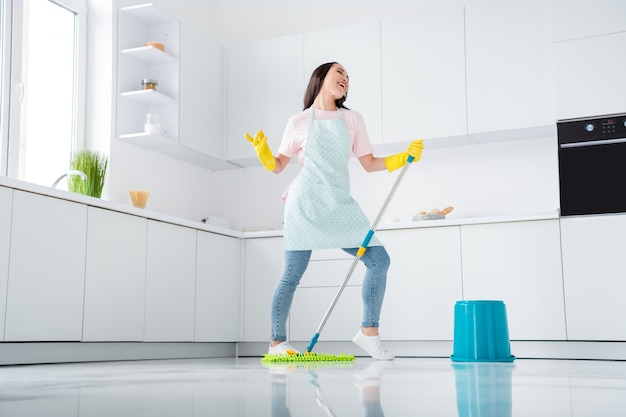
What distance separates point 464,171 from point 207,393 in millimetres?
3566

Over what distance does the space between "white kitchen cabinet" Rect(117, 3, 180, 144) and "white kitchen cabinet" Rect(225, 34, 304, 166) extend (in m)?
0.53

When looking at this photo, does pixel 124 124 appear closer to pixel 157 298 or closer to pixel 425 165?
pixel 157 298

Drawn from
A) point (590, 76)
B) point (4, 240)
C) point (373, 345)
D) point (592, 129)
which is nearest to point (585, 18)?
point (590, 76)

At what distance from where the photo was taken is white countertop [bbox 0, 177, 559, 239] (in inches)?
124

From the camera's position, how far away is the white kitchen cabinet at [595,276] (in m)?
3.82

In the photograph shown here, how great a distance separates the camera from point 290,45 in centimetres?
501

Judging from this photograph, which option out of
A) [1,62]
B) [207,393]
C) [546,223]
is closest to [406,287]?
[546,223]

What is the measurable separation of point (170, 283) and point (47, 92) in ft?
4.28

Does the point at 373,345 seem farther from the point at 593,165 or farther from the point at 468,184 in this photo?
the point at 468,184

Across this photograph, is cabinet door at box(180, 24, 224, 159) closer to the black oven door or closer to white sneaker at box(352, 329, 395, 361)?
Answer: white sneaker at box(352, 329, 395, 361)

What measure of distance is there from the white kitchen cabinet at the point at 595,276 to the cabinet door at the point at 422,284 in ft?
1.89

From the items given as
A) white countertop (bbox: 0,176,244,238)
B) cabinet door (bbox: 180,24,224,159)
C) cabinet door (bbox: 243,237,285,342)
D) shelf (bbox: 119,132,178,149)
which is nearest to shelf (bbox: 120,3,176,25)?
cabinet door (bbox: 180,24,224,159)

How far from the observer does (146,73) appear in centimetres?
479

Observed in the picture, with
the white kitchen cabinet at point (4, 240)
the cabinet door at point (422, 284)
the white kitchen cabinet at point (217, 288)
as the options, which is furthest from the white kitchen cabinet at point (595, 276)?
the white kitchen cabinet at point (4, 240)
